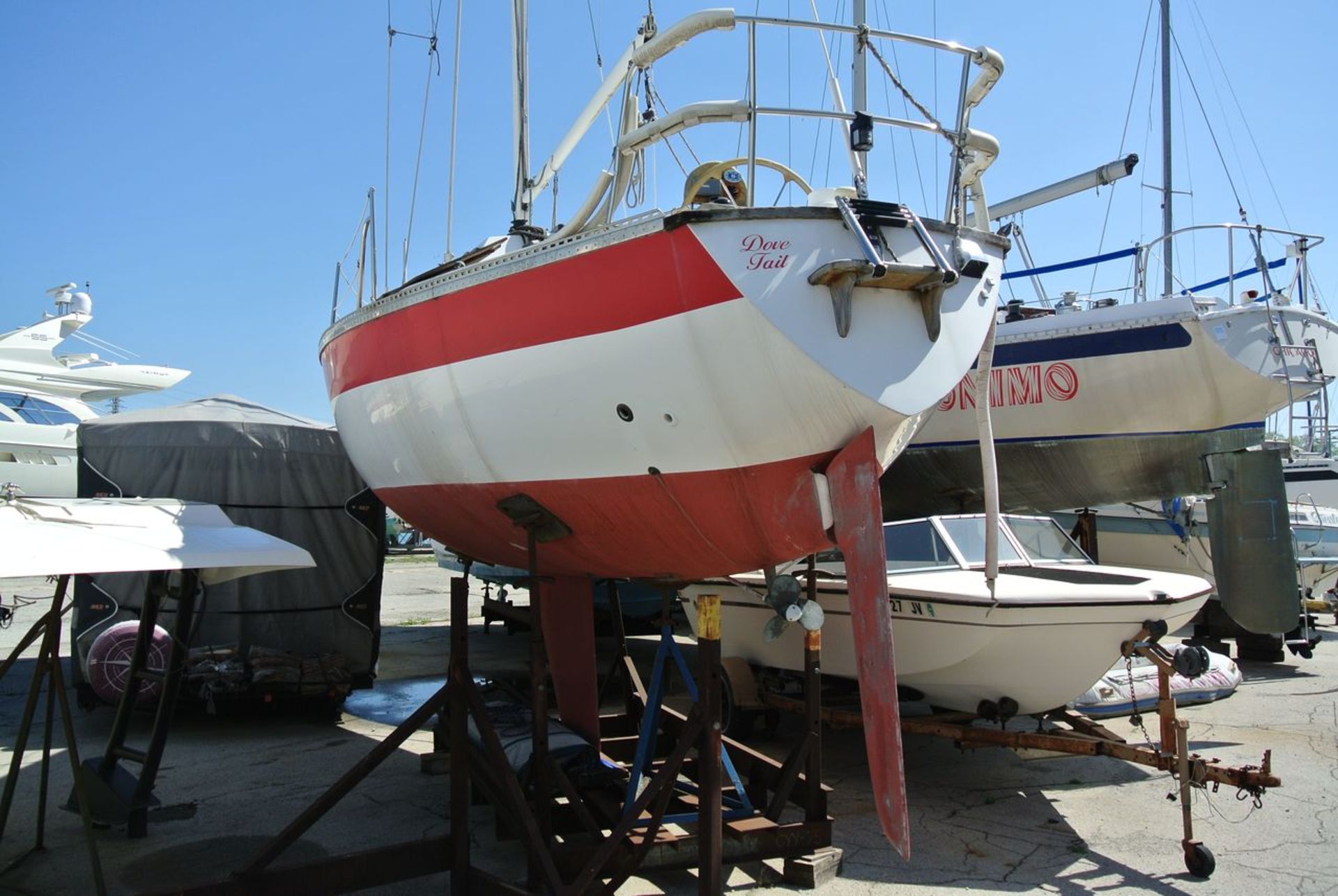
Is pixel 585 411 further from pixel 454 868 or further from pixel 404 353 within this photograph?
pixel 454 868

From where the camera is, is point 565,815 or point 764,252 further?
point 565,815

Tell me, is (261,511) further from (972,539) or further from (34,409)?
(34,409)

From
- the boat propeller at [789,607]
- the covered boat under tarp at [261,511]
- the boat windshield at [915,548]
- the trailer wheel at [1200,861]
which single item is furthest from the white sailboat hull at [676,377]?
the covered boat under tarp at [261,511]

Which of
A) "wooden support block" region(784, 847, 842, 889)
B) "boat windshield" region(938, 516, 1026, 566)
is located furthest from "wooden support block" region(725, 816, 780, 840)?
"boat windshield" region(938, 516, 1026, 566)

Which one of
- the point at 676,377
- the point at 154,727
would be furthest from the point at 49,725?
the point at 676,377

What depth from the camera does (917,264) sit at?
134 inches

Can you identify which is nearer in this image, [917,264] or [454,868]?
[917,264]

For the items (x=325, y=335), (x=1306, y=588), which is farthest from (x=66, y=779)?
(x=1306, y=588)

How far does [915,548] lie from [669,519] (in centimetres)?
286

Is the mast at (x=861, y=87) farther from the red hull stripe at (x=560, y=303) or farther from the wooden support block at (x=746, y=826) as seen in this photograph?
the wooden support block at (x=746, y=826)

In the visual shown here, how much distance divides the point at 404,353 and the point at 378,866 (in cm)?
229

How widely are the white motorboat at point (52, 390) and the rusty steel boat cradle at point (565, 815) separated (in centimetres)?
1786

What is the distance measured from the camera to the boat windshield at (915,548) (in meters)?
5.95

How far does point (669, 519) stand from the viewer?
149 inches
